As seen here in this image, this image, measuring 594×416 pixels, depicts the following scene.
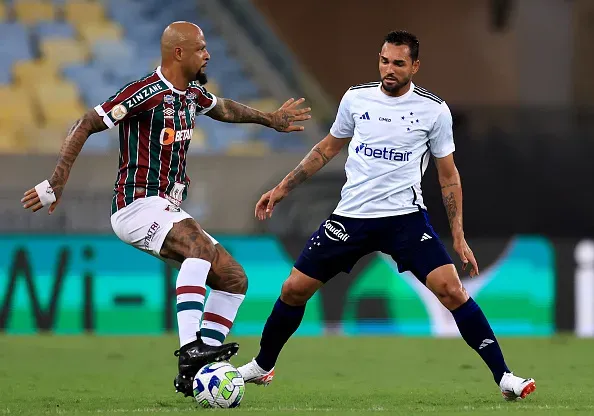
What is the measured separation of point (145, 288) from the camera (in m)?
12.6

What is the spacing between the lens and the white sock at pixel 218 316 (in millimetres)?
7129

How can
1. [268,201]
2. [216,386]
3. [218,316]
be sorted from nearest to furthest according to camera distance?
[216,386]
[218,316]
[268,201]

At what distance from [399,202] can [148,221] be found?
144 centimetres

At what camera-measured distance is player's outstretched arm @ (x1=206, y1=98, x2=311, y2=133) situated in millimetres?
7605

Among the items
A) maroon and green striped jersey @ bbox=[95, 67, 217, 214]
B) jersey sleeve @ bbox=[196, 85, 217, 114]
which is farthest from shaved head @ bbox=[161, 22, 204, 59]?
jersey sleeve @ bbox=[196, 85, 217, 114]

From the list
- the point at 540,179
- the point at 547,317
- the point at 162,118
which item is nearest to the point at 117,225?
the point at 162,118

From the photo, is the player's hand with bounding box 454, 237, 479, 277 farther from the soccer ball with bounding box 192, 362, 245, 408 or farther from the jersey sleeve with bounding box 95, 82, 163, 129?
the jersey sleeve with bounding box 95, 82, 163, 129

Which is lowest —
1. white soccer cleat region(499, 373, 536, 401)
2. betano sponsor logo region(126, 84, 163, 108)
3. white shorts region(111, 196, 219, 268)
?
white soccer cleat region(499, 373, 536, 401)

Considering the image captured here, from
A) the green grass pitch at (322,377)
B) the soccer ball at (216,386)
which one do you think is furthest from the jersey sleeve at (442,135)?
the soccer ball at (216,386)

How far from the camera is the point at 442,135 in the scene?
277 inches

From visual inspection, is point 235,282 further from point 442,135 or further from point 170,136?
point 442,135

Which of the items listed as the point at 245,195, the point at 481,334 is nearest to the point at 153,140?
the point at 481,334

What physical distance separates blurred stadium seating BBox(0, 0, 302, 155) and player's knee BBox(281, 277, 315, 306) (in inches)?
275

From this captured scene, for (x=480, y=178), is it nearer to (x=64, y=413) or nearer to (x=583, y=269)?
(x=583, y=269)
